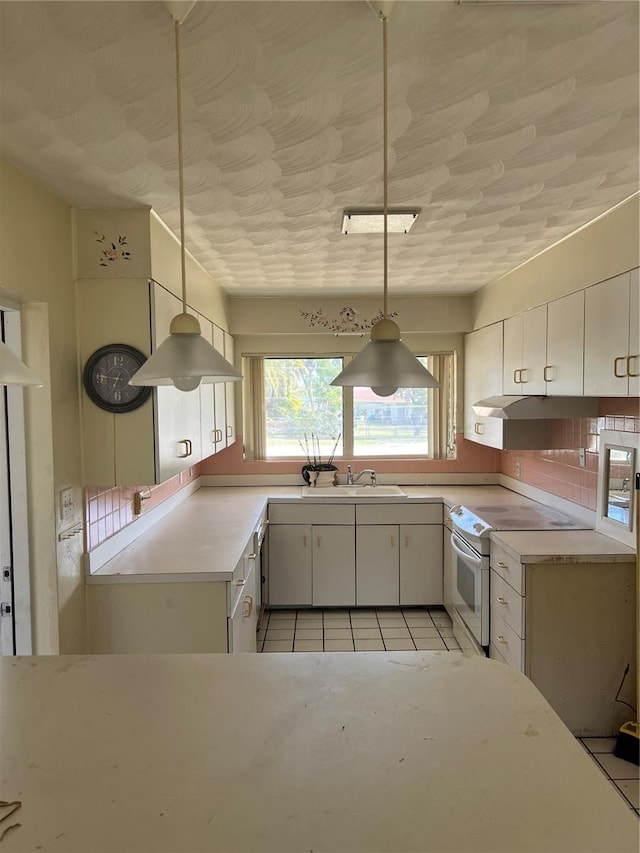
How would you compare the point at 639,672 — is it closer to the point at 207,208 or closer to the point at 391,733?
the point at 391,733

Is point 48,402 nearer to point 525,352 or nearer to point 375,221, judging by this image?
point 375,221

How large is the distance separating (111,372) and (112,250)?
50cm

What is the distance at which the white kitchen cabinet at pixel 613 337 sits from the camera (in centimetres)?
200

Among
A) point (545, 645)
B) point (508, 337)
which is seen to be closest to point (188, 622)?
point (545, 645)

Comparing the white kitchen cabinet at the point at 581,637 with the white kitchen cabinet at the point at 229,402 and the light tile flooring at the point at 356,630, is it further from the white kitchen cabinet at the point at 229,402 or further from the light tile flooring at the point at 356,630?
the white kitchen cabinet at the point at 229,402

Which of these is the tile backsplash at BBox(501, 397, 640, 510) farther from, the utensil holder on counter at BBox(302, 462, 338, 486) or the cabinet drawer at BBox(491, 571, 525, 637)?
the utensil holder on counter at BBox(302, 462, 338, 486)

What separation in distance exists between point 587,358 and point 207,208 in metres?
1.79

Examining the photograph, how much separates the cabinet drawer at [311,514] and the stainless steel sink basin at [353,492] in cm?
8

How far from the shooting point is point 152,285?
2.11 metres

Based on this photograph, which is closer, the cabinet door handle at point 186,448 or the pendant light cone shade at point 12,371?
the pendant light cone shade at point 12,371

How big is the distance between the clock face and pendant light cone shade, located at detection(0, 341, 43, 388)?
0.93 meters

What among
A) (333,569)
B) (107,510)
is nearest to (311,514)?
(333,569)

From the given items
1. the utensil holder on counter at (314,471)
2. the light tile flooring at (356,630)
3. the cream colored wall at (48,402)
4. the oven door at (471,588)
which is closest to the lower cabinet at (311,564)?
the light tile flooring at (356,630)

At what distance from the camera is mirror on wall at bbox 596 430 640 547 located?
240 centimetres
